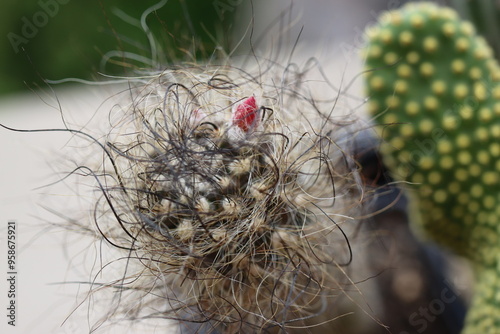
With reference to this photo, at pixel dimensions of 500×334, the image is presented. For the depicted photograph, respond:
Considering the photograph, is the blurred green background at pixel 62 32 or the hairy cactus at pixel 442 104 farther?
the blurred green background at pixel 62 32

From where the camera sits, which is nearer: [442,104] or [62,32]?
[442,104]

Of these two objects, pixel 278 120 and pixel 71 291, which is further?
pixel 71 291

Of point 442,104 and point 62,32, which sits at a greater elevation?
point 62,32

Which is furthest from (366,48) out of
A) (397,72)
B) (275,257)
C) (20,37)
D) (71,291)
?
(20,37)

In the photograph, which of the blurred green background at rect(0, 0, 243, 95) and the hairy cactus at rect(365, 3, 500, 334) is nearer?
the hairy cactus at rect(365, 3, 500, 334)

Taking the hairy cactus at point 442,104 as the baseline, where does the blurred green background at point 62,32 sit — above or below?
above

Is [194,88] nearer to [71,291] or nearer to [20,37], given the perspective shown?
[71,291]

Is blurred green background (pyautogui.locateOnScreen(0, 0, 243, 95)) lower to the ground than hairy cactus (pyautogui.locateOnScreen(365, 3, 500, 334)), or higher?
higher

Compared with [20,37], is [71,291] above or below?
below
